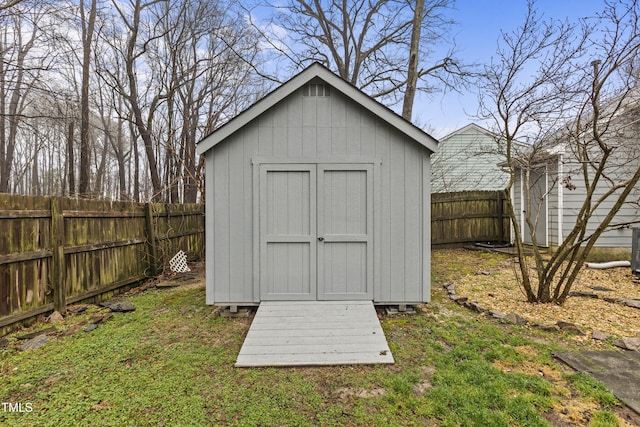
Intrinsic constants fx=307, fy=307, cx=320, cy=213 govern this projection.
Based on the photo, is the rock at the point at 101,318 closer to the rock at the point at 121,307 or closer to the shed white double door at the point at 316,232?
the rock at the point at 121,307

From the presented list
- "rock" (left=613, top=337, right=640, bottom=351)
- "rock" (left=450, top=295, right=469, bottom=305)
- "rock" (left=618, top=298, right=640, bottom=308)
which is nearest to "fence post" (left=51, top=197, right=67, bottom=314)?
"rock" (left=450, top=295, right=469, bottom=305)

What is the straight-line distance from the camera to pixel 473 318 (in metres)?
4.38

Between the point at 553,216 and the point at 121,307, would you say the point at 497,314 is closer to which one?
the point at 553,216

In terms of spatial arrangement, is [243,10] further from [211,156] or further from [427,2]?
[211,156]

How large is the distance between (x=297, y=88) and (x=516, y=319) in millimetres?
4406

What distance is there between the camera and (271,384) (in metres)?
2.84

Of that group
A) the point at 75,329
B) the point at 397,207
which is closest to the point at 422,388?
the point at 397,207

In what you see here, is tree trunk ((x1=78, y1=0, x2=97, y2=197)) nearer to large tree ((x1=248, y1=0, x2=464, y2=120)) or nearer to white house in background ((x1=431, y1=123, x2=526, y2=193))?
large tree ((x1=248, y1=0, x2=464, y2=120))

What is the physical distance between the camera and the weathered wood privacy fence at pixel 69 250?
12.5 feet

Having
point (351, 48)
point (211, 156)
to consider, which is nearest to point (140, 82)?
point (351, 48)

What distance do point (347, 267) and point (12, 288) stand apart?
427 cm

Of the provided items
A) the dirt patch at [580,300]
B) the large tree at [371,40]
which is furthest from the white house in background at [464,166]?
the dirt patch at [580,300]

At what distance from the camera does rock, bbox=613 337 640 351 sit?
131 inches

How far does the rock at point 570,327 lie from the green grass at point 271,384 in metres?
0.38
